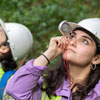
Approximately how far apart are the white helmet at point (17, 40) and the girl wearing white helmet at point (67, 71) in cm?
67

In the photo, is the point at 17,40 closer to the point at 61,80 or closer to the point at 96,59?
the point at 61,80

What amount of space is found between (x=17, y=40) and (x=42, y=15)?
2838mm

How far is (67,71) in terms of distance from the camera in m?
3.33

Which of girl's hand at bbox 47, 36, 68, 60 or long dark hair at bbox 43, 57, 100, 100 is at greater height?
girl's hand at bbox 47, 36, 68, 60

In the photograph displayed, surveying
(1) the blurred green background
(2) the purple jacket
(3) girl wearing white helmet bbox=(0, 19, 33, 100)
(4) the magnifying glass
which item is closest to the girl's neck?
(2) the purple jacket

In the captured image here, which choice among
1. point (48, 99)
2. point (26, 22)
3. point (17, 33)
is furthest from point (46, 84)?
point (26, 22)

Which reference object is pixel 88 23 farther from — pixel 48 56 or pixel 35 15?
pixel 35 15

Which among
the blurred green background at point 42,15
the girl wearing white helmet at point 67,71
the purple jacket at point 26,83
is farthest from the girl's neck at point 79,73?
the blurred green background at point 42,15

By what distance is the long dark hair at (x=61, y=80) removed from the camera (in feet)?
10.6

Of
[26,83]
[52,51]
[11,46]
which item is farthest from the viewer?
[11,46]

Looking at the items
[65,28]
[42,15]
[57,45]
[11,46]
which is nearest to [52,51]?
[57,45]

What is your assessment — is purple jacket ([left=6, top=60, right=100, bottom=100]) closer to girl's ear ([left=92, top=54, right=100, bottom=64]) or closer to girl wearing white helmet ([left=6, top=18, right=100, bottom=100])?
girl wearing white helmet ([left=6, top=18, right=100, bottom=100])

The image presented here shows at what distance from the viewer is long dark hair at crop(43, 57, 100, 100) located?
3219 mm

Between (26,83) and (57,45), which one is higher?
(57,45)
